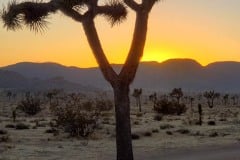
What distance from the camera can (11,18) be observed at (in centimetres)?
1616

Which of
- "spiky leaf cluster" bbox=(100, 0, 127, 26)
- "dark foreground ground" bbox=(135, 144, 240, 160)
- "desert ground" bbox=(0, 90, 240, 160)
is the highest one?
"spiky leaf cluster" bbox=(100, 0, 127, 26)

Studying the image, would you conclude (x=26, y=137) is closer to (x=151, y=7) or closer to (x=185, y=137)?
(x=185, y=137)

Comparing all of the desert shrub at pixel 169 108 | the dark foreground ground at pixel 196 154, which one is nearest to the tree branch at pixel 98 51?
the dark foreground ground at pixel 196 154

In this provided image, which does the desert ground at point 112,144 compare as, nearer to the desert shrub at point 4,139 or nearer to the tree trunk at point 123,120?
the desert shrub at point 4,139

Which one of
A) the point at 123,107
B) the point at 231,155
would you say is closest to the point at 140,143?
the point at 231,155

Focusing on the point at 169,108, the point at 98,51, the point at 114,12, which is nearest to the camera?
the point at 98,51

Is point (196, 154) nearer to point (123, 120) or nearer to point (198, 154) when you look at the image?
point (198, 154)

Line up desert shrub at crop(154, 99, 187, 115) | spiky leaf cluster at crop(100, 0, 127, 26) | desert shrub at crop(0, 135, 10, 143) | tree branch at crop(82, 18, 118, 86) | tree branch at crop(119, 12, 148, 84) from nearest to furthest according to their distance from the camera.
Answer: tree branch at crop(119, 12, 148, 84), tree branch at crop(82, 18, 118, 86), spiky leaf cluster at crop(100, 0, 127, 26), desert shrub at crop(0, 135, 10, 143), desert shrub at crop(154, 99, 187, 115)

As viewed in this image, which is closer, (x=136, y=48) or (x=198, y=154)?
(x=136, y=48)

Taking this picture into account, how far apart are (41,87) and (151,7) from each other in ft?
541

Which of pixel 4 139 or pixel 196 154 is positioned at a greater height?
pixel 4 139

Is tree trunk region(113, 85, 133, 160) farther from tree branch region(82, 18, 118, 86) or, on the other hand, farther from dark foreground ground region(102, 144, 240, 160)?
dark foreground ground region(102, 144, 240, 160)

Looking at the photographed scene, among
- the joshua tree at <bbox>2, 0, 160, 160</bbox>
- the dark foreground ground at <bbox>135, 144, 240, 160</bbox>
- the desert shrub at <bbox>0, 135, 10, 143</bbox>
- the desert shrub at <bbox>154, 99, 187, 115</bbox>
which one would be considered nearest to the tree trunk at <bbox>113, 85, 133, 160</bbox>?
the joshua tree at <bbox>2, 0, 160, 160</bbox>

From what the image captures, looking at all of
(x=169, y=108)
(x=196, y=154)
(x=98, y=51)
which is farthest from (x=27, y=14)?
(x=169, y=108)
